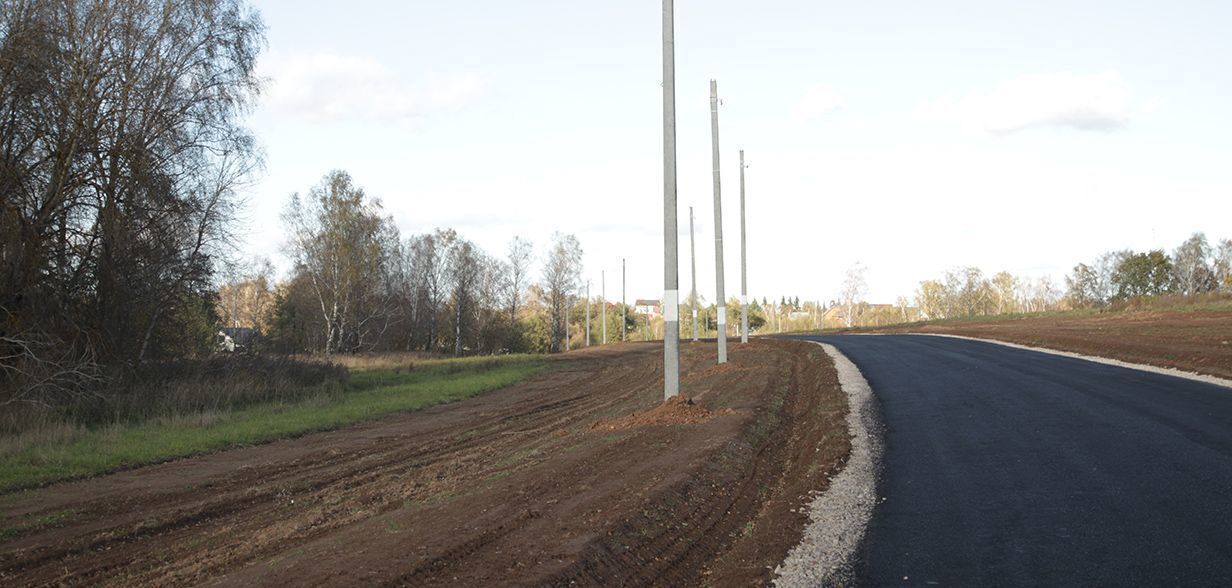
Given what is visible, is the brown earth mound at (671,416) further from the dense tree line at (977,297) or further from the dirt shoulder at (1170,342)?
the dense tree line at (977,297)

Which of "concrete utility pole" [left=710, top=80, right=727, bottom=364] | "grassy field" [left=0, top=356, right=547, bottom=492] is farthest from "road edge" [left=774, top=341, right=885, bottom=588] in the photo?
"concrete utility pole" [left=710, top=80, right=727, bottom=364]

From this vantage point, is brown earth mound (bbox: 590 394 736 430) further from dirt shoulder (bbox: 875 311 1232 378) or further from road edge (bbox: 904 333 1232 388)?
dirt shoulder (bbox: 875 311 1232 378)

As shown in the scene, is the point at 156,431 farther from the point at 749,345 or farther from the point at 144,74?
the point at 749,345

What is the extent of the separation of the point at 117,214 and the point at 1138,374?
24.3 meters

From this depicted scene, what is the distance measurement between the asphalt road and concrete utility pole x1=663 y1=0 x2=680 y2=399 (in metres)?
3.83

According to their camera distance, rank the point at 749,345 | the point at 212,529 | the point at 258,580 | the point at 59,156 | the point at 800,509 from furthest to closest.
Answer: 1. the point at 749,345
2. the point at 59,156
3. the point at 212,529
4. the point at 800,509
5. the point at 258,580

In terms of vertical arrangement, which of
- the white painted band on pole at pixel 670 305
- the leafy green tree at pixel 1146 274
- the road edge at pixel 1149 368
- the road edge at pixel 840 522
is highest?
the leafy green tree at pixel 1146 274

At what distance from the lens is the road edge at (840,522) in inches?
245

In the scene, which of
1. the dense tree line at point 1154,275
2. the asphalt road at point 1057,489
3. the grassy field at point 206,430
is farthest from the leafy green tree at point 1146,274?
the asphalt road at point 1057,489

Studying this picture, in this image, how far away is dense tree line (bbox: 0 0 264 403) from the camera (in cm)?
2023

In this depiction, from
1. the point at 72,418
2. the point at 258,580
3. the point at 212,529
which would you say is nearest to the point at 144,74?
the point at 72,418

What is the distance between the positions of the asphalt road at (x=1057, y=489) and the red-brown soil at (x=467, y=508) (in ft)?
3.26

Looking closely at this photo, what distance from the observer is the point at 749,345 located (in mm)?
42875

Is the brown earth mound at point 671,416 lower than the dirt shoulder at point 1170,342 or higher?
lower
